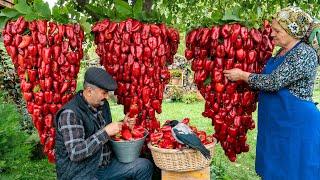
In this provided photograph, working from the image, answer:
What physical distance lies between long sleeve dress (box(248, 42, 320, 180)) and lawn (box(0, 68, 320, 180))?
1.87m

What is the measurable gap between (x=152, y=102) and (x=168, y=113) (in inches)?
336

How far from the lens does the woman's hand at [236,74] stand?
111 inches

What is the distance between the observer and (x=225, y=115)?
9.61ft

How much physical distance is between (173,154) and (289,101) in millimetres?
835

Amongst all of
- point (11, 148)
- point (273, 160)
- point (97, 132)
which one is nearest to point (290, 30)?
point (273, 160)

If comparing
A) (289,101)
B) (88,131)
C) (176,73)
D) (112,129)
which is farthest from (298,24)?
(176,73)

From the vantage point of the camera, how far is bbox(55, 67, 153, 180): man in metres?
2.89

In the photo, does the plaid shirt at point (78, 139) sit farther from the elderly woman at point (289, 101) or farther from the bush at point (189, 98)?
the bush at point (189, 98)

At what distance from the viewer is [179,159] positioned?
300cm

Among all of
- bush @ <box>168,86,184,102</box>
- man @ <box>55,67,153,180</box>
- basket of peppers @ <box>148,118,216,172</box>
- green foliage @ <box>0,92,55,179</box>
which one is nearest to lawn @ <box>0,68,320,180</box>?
green foliage @ <box>0,92,55,179</box>

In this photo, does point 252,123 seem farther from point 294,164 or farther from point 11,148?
point 11,148

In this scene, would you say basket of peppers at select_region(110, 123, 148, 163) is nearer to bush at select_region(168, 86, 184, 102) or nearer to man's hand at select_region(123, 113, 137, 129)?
man's hand at select_region(123, 113, 137, 129)

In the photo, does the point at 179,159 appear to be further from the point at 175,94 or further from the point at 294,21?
the point at 175,94

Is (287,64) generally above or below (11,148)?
above
